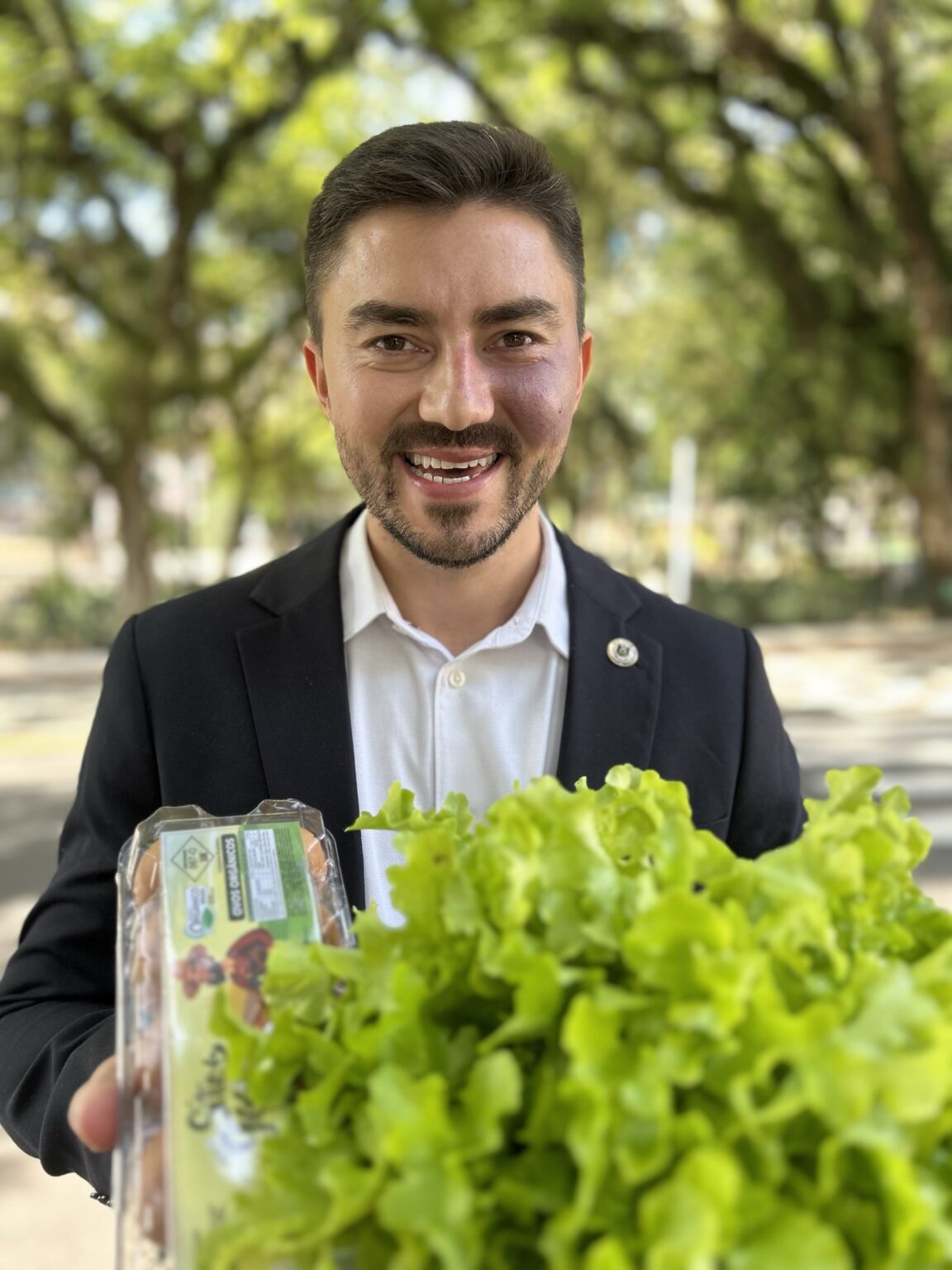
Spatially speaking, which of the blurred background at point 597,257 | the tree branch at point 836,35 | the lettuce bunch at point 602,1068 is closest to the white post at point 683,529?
the blurred background at point 597,257

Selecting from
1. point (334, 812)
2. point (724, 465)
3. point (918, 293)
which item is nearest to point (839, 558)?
point (724, 465)

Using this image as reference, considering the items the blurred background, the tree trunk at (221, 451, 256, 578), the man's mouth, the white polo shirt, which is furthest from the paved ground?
the tree trunk at (221, 451, 256, 578)

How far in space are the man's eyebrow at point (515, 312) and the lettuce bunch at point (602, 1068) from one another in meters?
0.81

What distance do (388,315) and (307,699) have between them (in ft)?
1.95

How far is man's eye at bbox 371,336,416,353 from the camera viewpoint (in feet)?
5.42

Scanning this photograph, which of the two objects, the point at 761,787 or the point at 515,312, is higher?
the point at 515,312

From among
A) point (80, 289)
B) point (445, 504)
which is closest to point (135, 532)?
point (80, 289)

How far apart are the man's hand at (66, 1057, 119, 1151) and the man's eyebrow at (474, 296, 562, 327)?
38.4 inches

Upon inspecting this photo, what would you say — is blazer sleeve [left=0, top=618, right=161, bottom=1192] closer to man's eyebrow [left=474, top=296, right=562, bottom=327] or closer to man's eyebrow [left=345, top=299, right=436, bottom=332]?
man's eyebrow [left=345, top=299, right=436, bottom=332]

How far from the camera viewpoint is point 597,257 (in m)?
22.3

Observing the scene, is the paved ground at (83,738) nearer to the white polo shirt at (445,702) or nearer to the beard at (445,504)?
the white polo shirt at (445,702)

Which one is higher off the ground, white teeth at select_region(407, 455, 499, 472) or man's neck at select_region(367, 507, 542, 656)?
white teeth at select_region(407, 455, 499, 472)

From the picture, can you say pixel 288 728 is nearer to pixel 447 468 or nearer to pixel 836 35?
pixel 447 468

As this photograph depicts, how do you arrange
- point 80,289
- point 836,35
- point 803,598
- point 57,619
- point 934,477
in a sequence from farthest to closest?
point 803,598, point 57,619, point 934,477, point 80,289, point 836,35
